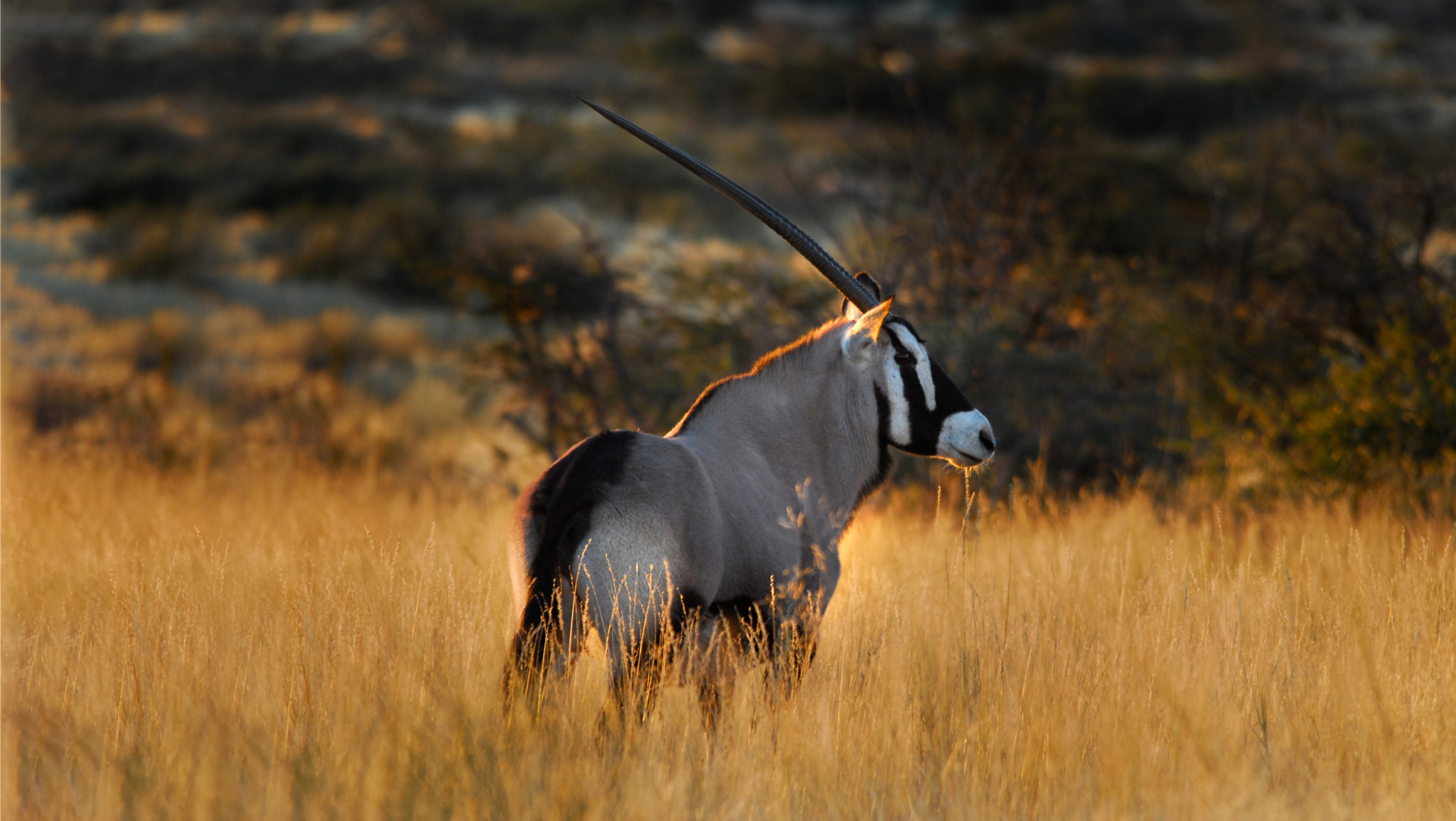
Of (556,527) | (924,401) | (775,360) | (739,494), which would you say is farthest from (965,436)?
(556,527)

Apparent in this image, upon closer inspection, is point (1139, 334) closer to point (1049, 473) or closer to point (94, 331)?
point (1049, 473)

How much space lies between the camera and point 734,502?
4184 millimetres

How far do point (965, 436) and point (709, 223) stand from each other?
3286cm

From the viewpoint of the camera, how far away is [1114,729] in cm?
411

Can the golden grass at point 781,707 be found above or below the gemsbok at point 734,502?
below

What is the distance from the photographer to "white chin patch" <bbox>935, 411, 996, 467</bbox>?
4770mm

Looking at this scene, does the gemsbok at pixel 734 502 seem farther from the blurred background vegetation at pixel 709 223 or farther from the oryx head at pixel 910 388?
the blurred background vegetation at pixel 709 223

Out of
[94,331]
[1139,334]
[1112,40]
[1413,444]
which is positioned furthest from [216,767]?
[1112,40]

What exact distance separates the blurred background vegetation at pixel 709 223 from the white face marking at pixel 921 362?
4811mm

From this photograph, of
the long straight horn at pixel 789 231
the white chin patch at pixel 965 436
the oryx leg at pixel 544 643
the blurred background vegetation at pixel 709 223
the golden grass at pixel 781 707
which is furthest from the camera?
the blurred background vegetation at pixel 709 223

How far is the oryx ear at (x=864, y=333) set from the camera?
463 cm

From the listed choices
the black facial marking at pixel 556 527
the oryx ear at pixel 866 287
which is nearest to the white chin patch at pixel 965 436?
the oryx ear at pixel 866 287

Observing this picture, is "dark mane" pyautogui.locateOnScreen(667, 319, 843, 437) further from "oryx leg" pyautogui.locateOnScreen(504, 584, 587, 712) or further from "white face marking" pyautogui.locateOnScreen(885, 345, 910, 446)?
"oryx leg" pyautogui.locateOnScreen(504, 584, 587, 712)

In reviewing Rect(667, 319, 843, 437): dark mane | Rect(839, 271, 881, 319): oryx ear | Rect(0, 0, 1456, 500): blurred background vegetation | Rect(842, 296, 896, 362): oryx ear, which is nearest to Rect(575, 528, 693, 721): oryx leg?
Rect(667, 319, 843, 437): dark mane
